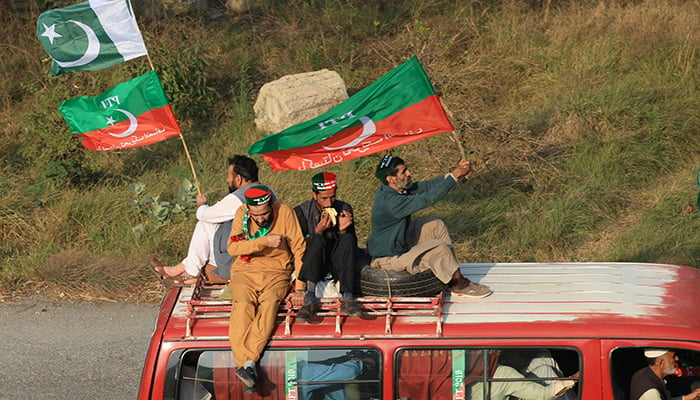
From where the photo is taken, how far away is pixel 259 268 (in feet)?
17.6

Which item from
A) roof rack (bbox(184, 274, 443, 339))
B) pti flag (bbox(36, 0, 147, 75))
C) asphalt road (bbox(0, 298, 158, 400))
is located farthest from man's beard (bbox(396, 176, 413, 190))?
pti flag (bbox(36, 0, 147, 75))

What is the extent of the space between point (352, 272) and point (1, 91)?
10.5 metres

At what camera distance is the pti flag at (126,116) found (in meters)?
7.73

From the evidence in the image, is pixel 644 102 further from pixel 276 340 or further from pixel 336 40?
pixel 276 340

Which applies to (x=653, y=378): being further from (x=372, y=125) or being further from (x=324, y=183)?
(x=372, y=125)

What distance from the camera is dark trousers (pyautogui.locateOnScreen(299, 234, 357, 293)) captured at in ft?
17.0

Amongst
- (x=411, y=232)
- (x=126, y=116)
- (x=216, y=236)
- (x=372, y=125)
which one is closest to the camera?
(x=411, y=232)

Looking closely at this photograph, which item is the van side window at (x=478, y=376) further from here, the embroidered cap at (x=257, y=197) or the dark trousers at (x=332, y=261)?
the embroidered cap at (x=257, y=197)

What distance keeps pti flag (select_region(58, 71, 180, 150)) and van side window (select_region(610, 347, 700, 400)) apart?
4430 mm

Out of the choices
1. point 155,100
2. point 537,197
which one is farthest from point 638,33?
point 155,100

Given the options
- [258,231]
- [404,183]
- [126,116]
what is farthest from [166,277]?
[404,183]

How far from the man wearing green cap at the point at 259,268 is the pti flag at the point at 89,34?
3.27m

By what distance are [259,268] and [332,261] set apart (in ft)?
1.56

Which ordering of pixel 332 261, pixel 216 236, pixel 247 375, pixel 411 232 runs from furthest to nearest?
1. pixel 216 236
2. pixel 411 232
3. pixel 332 261
4. pixel 247 375
